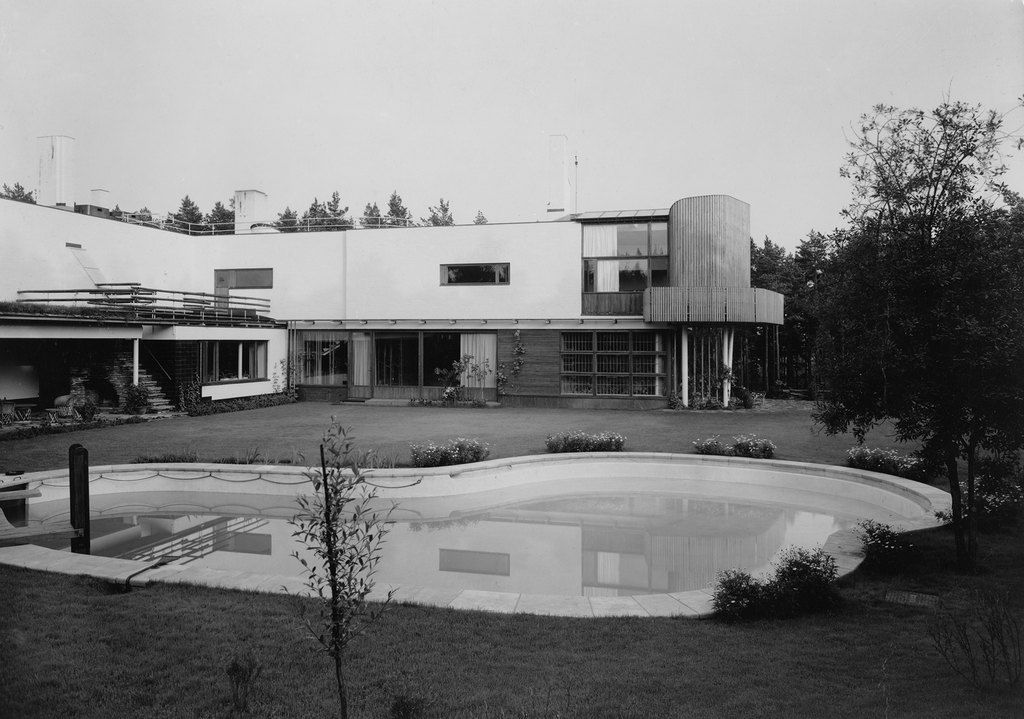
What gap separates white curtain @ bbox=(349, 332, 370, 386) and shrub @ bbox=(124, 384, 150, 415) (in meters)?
7.52

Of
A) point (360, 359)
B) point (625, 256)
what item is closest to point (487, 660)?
point (625, 256)

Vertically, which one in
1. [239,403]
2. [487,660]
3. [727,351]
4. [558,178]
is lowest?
[487,660]

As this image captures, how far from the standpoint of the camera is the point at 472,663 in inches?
165

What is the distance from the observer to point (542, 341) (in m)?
22.3

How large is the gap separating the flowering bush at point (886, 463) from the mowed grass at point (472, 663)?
15.9 ft

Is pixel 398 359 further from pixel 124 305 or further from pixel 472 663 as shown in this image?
pixel 472 663

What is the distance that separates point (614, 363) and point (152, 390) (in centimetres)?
1402

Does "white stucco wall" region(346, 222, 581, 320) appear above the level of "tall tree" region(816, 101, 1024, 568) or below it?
above

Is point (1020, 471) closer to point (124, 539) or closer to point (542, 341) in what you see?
point (124, 539)

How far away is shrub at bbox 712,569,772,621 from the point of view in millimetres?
5113

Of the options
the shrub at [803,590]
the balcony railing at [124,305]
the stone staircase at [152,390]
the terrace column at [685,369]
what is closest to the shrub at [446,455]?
the shrub at [803,590]

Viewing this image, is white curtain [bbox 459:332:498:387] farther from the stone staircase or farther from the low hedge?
the stone staircase

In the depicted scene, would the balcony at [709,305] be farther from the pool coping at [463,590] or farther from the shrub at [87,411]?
the shrub at [87,411]

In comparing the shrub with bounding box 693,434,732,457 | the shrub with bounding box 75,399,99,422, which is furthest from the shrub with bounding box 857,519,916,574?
the shrub with bounding box 75,399,99,422
